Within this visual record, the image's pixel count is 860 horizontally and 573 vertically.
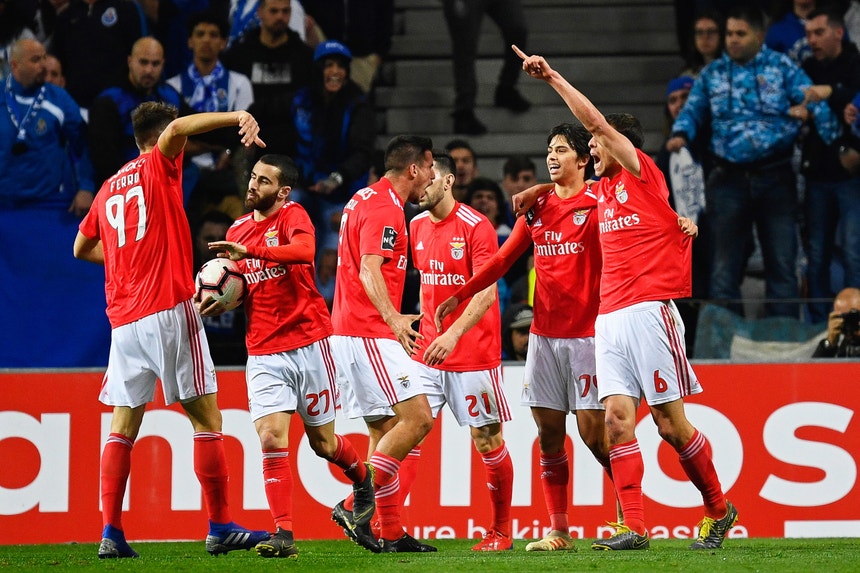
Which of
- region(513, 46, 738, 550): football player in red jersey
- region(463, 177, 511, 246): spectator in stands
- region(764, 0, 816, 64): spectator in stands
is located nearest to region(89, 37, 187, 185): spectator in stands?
region(463, 177, 511, 246): spectator in stands

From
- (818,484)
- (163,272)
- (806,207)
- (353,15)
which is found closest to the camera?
(163,272)

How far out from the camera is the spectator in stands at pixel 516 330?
31.1 feet

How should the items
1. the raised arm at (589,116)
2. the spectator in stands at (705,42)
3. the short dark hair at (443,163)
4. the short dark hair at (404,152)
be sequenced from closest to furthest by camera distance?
1. the raised arm at (589,116)
2. the short dark hair at (404,152)
3. the short dark hair at (443,163)
4. the spectator in stands at (705,42)

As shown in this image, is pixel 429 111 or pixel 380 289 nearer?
pixel 380 289

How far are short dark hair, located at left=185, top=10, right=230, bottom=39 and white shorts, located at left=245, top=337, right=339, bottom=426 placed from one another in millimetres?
6021

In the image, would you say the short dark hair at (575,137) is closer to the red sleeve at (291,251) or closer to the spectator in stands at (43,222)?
the red sleeve at (291,251)

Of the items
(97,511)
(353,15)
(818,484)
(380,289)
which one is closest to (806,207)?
(818,484)

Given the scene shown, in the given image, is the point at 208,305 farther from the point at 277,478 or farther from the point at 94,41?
the point at 94,41

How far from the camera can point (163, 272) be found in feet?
20.6

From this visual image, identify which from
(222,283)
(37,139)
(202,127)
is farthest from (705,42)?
(202,127)

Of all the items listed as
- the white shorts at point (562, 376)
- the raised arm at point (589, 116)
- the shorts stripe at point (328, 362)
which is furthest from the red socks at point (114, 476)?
the raised arm at point (589, 116)

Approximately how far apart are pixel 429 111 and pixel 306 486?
16.6ft

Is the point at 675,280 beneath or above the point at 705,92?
beneath

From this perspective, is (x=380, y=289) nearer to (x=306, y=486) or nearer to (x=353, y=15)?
(x=306, y=486)
